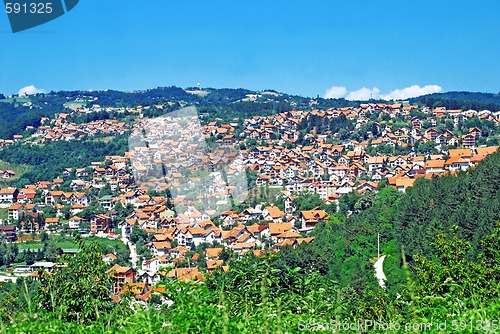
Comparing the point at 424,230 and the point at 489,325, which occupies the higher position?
the point at 489,325

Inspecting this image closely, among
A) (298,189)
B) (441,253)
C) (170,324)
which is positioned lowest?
(298,189)

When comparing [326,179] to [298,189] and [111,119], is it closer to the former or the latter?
[298,189]

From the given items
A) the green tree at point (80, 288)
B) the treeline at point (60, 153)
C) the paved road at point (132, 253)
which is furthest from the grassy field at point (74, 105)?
the green tree at point (80, 288)

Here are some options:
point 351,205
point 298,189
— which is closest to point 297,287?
point 351,205

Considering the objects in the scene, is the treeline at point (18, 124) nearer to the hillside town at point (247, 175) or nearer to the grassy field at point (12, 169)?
the hillside town at point (247, 175)

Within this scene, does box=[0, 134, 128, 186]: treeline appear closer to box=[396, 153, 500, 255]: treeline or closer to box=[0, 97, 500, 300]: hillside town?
box=[0, 97, 500, 300]: hillside town

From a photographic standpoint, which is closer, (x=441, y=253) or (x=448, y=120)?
(x=441, y=253)

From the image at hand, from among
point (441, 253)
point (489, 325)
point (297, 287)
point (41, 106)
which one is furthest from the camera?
point (41, 106)
